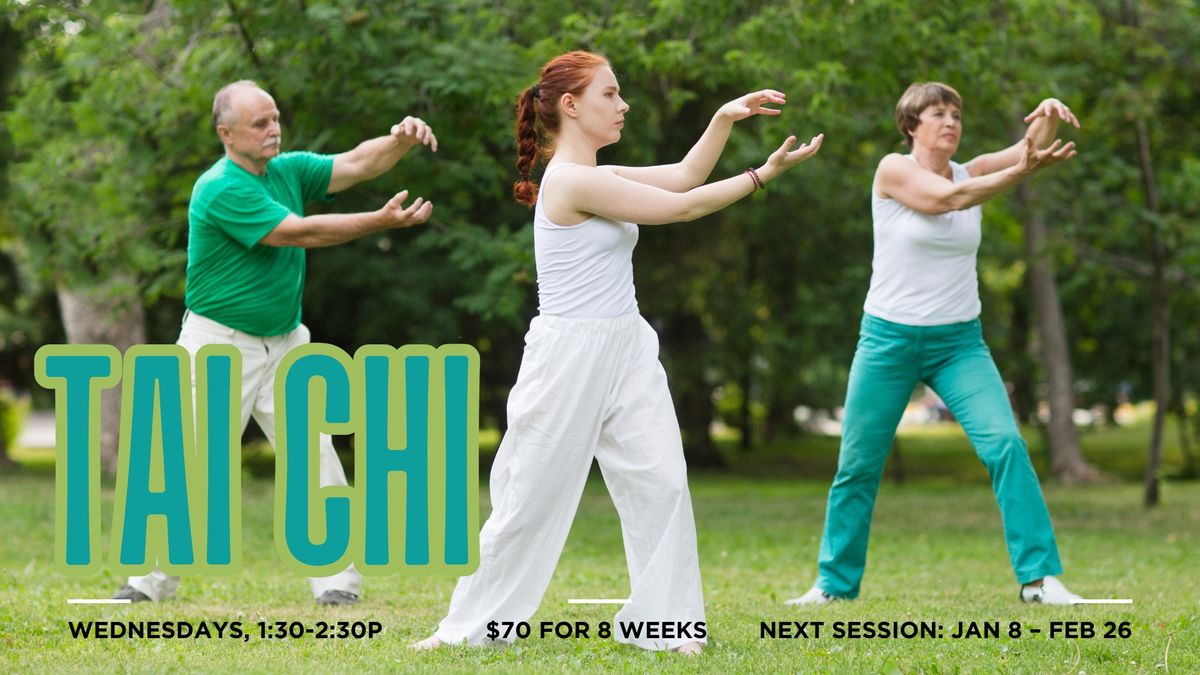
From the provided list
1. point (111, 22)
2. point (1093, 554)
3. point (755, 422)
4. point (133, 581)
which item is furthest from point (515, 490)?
point (755, 422)

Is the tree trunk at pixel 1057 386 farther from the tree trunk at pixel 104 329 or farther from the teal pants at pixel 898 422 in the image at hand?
the teal pants at pixel 898 422

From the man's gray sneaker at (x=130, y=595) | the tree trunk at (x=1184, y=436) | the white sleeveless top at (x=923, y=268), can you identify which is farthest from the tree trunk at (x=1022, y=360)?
the man's gray sneaker at (x=130, y=595)

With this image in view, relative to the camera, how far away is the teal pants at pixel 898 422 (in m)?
6.40

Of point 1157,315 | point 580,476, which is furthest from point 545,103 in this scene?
point 1157,315

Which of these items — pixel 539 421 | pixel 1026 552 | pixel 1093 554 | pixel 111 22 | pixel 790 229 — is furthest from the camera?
pixel 790 229

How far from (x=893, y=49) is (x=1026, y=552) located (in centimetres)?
603

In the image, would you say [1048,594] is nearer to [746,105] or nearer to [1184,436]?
[746,105]

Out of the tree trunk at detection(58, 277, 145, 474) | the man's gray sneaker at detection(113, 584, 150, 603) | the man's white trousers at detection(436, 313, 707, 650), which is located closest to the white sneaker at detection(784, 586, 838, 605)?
the man's white trousers at detection(436, 313, 707, 650)

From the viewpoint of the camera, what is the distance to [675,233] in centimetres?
2117

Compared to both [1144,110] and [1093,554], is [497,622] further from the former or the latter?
[1144,110]

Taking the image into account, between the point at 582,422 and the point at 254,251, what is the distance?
83.1 inches

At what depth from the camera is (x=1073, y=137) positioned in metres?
17.5

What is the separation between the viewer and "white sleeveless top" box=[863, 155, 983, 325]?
21.4 feet

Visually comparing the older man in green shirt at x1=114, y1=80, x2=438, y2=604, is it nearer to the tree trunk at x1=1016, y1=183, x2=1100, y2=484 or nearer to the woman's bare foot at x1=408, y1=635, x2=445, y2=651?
the woman's bare foot at x1=408, y1=635, x2=445, y2=651
